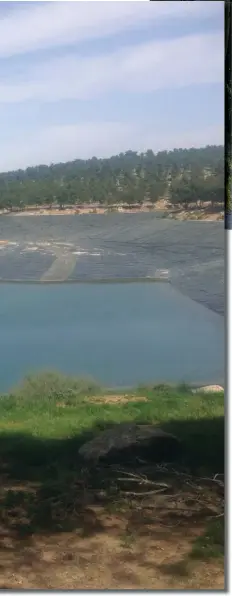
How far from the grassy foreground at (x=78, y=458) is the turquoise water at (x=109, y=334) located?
7cm

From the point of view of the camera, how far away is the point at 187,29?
238 centimetres

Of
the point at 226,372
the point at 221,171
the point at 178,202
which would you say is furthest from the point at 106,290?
the point at 226,372

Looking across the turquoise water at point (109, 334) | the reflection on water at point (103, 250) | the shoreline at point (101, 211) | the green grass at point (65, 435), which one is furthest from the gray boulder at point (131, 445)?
the shoreline at point (101, 211)

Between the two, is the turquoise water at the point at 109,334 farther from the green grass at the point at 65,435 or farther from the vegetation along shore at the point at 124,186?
the vegetation along shore at the point at 124,186

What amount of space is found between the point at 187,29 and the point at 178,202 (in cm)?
62

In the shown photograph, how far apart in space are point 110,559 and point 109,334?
0.81 metres

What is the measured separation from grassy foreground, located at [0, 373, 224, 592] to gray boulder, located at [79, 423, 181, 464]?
33 mm

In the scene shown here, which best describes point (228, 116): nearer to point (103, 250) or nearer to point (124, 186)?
point (124, 186)

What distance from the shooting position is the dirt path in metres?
2.29

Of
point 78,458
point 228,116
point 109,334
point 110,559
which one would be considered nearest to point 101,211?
point 109,334

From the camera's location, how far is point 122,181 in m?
2.67

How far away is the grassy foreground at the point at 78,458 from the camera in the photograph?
2.51 m

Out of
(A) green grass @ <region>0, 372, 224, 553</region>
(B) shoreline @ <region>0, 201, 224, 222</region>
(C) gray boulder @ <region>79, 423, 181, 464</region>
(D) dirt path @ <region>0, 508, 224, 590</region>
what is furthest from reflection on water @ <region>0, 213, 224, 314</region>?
(D) dirt path @ <region>0, 508, 224, 590</region>

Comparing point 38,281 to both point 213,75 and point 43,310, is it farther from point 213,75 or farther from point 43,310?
point 213,75
